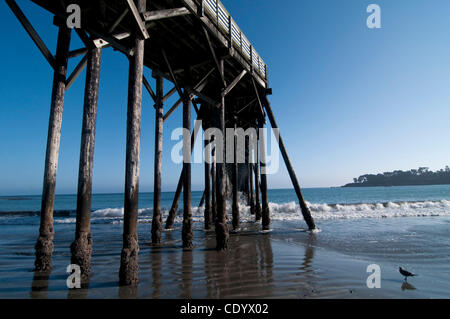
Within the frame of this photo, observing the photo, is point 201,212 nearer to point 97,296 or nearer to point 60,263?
point 60,263

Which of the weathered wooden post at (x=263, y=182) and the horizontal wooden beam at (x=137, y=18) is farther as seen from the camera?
the weathered wooden post at (x=263, y=182)

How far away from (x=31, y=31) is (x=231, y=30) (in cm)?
464

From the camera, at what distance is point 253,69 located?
823 centimetres

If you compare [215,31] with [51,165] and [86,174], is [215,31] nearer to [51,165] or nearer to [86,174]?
[86,174]

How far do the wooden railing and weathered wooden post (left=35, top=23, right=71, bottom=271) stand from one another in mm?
3469

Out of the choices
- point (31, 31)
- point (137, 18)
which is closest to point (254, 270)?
point (137, 18)

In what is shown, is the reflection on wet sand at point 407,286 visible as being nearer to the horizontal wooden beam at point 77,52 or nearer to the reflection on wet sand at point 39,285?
the reflection on wet sand at point 39,285

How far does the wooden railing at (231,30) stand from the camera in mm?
5811

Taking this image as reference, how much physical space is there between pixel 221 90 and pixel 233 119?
4.00 m

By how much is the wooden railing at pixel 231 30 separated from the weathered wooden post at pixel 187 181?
6.66 ft

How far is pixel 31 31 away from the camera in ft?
13.5

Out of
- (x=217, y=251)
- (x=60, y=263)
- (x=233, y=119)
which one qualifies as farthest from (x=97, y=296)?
(x=233, y=119)

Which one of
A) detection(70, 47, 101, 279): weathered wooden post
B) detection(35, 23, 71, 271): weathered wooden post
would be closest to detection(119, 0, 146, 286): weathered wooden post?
detection(70, 47, 101, 279): weathered wooden post

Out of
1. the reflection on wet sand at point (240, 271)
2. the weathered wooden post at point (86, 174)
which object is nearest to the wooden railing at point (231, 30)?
the weathered wooden post at point (86, 174)
